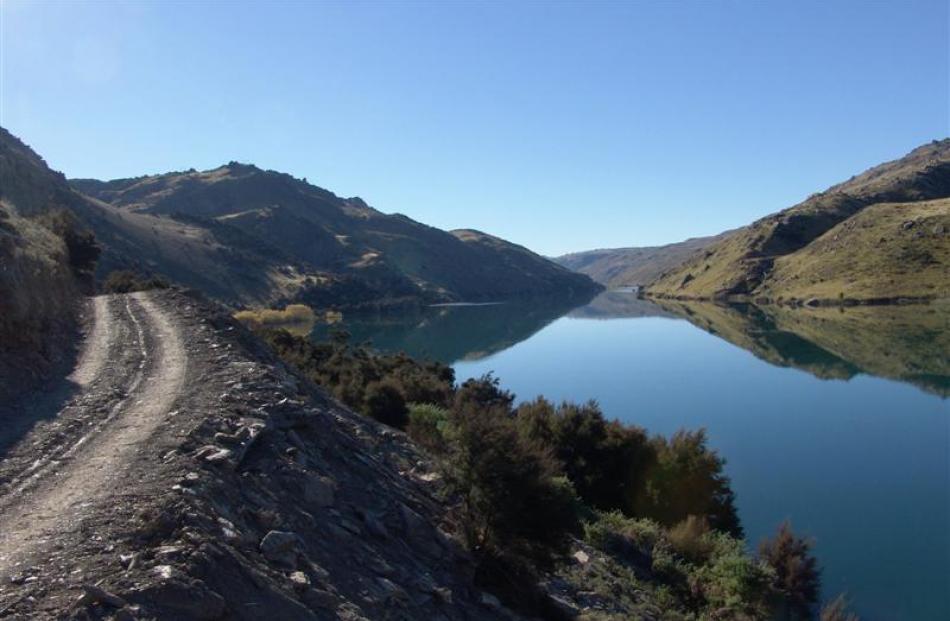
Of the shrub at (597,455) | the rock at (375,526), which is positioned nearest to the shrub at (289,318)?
the shrub at (597,455)

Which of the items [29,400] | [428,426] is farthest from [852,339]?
[29,400]

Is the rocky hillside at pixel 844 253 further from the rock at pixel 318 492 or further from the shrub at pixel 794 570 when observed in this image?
the rock at pixel 318 492

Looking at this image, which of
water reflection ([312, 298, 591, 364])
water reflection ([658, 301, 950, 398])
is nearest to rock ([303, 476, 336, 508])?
→ water reflection ([658, 301, 950, 398])

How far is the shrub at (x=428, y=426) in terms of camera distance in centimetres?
2087

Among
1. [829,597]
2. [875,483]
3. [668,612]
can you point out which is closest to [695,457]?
[829,597]

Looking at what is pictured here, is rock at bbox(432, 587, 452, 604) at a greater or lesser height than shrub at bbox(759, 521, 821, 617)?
greater

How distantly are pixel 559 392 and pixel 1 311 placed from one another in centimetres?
4866

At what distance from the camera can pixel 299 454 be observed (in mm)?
12539

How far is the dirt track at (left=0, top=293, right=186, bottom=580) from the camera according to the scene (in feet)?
27.0

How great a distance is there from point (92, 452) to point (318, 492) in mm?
3723

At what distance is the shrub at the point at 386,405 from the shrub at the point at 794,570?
45.1 ft

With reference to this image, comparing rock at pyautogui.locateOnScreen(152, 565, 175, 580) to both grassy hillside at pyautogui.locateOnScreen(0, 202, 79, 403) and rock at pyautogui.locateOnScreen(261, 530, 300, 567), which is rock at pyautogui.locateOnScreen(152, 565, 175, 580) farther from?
grassy hillside at pyautogui.locateOnScreen(0, 202, 79, 403)

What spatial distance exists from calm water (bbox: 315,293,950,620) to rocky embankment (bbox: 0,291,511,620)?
1601 centimetres

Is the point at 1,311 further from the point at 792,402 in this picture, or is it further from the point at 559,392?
the point at 792,402
